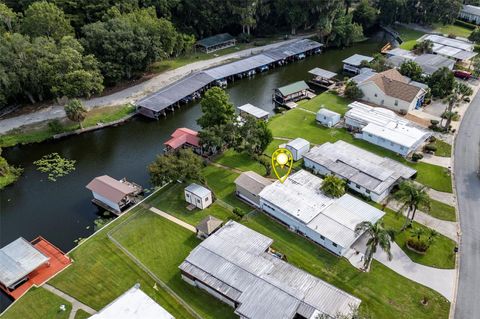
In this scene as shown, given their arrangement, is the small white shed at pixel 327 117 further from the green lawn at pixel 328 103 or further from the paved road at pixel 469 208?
the paved road at pixel 469 208

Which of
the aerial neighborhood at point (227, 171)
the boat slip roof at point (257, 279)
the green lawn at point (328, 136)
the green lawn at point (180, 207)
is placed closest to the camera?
the boat slip roof at point (257, 279)

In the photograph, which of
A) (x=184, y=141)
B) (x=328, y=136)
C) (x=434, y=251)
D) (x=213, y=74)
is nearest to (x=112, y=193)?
(x=184, y=141)

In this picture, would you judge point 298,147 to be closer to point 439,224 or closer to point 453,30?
point 439,224

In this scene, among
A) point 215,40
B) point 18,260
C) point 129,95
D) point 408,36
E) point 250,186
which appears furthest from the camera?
point 408,36

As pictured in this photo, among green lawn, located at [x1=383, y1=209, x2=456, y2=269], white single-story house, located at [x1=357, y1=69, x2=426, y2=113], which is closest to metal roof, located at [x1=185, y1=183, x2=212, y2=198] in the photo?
green lawn, located at [x1=383, y1=209, x2=456, y2=269]

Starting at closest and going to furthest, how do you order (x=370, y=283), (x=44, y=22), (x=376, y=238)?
1. (x=376, y=238)
2. (x=370, y=283)
3. (x=44, y=22)

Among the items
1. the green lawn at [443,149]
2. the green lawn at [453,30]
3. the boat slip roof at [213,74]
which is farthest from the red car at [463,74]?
the boat slip roof at [213,74]
